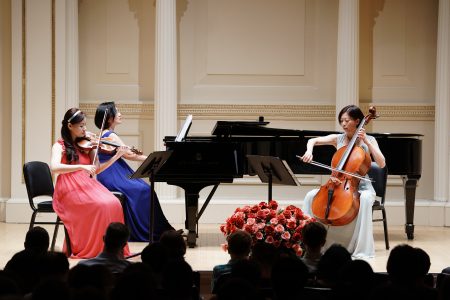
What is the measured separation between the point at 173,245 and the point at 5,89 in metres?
5.65

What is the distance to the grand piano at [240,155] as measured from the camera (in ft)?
20.7

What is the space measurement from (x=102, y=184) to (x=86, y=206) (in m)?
0.59

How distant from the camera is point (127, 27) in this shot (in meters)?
8.91

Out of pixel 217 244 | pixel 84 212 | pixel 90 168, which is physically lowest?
pixel 217 244

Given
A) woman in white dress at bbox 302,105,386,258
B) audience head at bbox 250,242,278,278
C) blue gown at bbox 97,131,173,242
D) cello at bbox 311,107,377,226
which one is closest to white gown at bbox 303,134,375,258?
woman in white dress at bbox 302,105,386,258

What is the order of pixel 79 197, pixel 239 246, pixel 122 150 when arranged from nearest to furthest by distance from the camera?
1. pixel 239 246
2. pixel 79 197
3. pixel 122 150

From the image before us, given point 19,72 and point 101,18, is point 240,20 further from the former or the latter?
point 19,72

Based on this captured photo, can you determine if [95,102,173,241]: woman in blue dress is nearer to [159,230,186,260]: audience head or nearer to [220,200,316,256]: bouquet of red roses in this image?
[220,200,316,256]: bouquet of red roses

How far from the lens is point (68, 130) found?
6.08 metres

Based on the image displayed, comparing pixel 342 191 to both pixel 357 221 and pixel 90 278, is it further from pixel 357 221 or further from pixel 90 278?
pixel 90 278

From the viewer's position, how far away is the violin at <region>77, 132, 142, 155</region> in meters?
6.10

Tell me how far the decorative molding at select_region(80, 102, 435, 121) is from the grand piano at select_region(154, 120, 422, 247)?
72.6 inches

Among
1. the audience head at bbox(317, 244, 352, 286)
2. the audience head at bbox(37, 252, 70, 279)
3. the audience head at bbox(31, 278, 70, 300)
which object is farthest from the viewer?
the audience head at bbox(317, 244, 352, 286)

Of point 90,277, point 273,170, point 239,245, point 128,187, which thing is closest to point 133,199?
point 128,187
